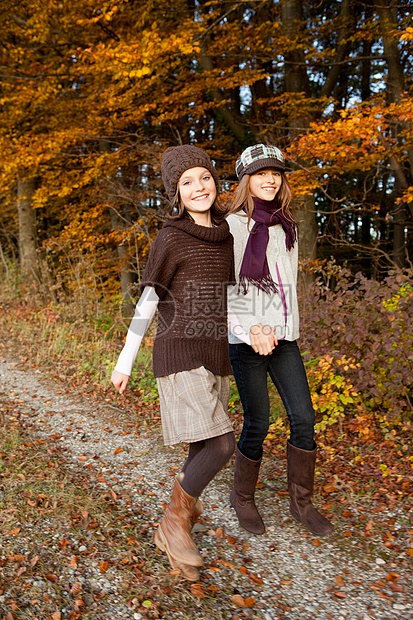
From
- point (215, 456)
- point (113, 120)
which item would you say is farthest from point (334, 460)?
point (113, 120)

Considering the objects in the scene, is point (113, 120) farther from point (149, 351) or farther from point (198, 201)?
point (198, 201)

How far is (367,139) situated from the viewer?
6.55 m

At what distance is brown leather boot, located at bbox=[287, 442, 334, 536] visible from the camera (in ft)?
9.48

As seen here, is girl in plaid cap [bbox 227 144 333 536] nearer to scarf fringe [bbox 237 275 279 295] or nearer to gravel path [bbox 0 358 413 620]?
scarf fringe [bbox 237 275 279 295]

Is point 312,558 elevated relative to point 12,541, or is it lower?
lower

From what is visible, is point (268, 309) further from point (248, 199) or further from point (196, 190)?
point (196, 190)

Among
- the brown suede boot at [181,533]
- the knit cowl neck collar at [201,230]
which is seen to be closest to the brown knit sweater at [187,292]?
the knit cowl neck collar at [201,230]

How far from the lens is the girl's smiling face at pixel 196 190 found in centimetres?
247

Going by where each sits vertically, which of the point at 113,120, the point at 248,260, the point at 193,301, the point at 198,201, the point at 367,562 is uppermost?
the point at 113,120

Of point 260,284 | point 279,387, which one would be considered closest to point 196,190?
point 260,284

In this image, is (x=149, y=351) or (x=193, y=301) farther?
(x=149, y=351)

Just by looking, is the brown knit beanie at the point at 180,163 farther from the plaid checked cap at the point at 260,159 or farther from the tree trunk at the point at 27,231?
the tree trunk at the point at 27,231

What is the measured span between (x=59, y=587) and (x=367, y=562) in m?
1.57

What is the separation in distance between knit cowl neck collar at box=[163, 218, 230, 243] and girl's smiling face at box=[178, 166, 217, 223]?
0.08 metres
